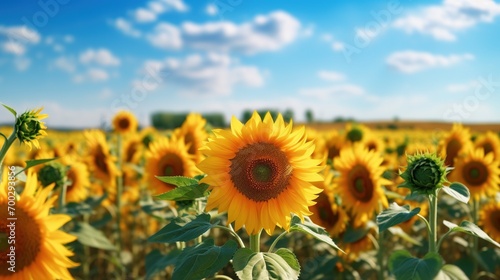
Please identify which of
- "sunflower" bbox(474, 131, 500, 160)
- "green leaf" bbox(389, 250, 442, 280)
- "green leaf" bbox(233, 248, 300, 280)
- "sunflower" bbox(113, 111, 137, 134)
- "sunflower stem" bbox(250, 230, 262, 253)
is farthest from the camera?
"sunflower" bbox(113, 111, 137, 134)

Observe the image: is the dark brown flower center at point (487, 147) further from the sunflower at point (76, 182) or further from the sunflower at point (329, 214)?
the sunflower at point (76, 182)

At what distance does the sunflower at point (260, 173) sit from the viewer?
2.42 m

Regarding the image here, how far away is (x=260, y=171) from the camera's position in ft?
8.22

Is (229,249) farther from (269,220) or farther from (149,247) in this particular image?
(149,247)

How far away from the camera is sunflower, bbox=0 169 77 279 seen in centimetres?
221

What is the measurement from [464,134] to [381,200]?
89.9 inches

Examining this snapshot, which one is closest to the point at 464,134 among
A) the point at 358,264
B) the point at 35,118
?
the point at 358,264

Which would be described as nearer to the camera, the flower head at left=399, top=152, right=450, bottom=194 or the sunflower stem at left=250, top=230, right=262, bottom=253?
the sunflower stem at left=250, top=230, right=262, bottom=253

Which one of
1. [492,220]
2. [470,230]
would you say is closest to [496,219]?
[492,220]

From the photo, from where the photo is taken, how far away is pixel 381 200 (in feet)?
14.0

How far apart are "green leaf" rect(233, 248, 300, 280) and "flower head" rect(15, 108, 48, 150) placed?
110cm

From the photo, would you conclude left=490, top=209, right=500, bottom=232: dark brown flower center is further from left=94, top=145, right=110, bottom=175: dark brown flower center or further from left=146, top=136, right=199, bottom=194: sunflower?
left=94, top=145, right=110, bottom=175: dark brown flower center

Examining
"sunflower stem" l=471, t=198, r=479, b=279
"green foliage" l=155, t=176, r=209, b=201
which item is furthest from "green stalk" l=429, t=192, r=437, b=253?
"sunflower stem" l=471, t=198, r=479, b=279

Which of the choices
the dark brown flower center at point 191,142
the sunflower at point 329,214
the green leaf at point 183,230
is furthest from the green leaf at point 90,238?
the green leaf at point 183,230
